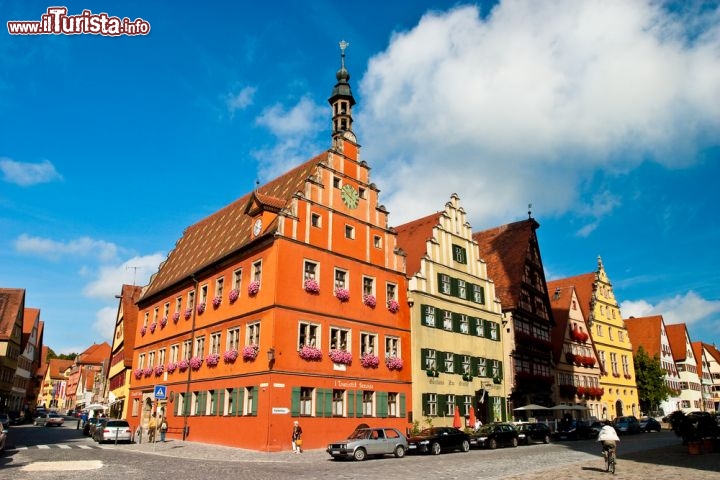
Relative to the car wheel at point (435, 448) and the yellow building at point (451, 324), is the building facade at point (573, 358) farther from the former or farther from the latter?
the car wheel at point (435, 448)

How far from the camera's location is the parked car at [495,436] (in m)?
32.8

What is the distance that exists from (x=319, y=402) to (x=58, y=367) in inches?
6742

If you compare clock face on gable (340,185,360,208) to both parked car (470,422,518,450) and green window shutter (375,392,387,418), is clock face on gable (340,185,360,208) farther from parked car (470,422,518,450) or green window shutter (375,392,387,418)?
parked car (470,422,518,450)

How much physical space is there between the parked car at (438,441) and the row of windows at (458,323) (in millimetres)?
10075

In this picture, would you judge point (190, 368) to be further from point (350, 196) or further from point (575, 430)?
point (575, 430)

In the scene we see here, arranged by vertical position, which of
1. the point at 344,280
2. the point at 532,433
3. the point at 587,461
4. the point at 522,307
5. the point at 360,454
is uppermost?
the point at 522,307

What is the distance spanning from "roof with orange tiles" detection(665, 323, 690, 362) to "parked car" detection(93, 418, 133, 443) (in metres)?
81.8

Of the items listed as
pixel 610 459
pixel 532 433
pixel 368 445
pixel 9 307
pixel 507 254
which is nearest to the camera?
pixel 610 459

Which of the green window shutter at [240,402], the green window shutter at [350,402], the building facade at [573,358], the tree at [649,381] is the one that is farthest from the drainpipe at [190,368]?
the tree at [649,381]

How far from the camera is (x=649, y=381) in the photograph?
69.3 meters

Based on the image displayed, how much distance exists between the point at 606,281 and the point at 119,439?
177 ft

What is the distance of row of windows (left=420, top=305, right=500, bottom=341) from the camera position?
40.3 metres

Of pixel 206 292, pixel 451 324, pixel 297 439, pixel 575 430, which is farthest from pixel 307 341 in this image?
pixel 575 430

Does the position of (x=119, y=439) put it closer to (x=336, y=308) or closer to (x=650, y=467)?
(x=336, y=308)
